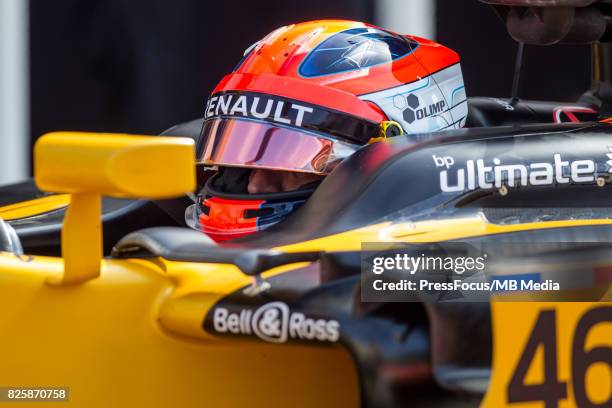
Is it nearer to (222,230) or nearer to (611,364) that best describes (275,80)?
(222,230)

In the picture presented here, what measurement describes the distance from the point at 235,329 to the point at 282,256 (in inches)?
4.9

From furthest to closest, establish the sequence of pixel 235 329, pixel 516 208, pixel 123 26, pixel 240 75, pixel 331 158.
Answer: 1. pixel 123 26
2. pixel 240 75
3. pixel 331 158
4. pixel 516 208
5. pixel 235 329

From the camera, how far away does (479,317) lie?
5.72 ft

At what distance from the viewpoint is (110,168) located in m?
1.63

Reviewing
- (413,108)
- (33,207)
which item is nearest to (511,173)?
(413,108)

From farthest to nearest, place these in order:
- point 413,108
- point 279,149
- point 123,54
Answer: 1. point 123,54
2. point 413,108
3. point 279,149

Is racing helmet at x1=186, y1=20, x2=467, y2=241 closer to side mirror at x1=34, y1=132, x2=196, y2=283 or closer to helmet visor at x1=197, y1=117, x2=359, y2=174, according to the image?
helmet visor at x1=197, y1=117, x2=359, y2=174

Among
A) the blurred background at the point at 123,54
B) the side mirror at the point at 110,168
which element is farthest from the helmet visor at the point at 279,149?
the blurred background at the point at 123,54

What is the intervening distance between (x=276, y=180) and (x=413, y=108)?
12.1 inches

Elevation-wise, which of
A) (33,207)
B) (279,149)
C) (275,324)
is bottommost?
(33,207)

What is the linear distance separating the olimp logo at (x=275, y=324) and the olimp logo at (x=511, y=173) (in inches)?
16.9

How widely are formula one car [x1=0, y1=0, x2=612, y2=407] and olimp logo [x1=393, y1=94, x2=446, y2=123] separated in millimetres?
300

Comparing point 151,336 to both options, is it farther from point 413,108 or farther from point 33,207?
point 33,207

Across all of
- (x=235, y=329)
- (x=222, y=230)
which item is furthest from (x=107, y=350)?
(x=222, y=230)
